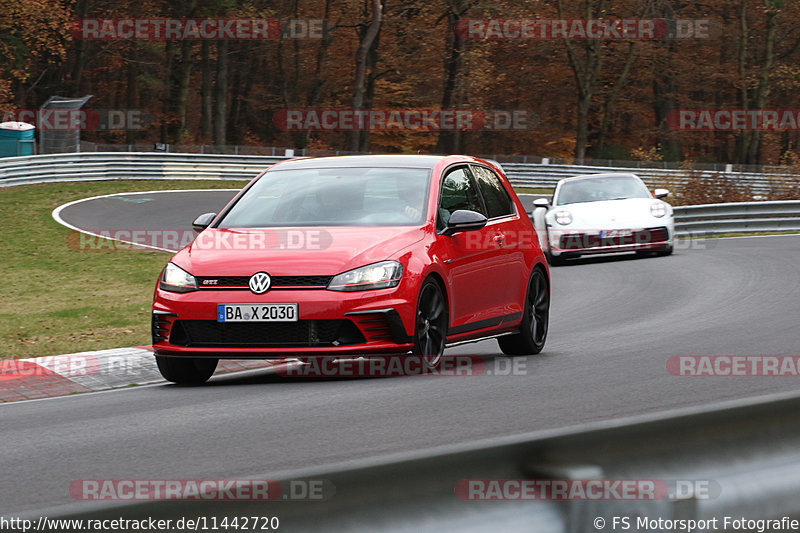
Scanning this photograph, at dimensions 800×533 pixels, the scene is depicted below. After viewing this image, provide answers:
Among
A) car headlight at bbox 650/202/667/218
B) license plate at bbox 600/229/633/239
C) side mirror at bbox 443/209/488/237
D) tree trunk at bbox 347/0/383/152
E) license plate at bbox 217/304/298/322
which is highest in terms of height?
tree trunk at bbox 347/0/383/152

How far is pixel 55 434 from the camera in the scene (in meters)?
6.80

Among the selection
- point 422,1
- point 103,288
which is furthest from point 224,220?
point 422,1

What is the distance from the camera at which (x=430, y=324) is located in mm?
8492

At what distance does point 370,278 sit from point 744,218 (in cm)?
2107

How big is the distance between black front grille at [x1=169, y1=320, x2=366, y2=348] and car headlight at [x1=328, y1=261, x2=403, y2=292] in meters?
0.25

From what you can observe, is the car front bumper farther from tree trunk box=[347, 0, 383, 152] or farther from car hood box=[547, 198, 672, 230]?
tree trunk box=[347, 0, 383, 152]

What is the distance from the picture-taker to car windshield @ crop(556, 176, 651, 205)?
2106 centimetres

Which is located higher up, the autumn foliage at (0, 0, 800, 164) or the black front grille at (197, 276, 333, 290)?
the autumn foliage at (0, 0, 800, 164)

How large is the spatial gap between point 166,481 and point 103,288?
12125 mm

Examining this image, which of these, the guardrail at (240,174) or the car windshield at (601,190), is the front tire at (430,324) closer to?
the car windshield at (601,190)

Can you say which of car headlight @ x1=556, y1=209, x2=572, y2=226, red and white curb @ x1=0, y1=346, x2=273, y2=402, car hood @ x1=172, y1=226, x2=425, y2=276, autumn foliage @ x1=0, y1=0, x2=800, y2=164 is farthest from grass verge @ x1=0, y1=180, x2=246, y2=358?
autumn foliage @ x1=0, y1=0, x2=800, y2=164

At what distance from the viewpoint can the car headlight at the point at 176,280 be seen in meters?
8.16

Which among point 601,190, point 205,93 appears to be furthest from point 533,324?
point 205,93

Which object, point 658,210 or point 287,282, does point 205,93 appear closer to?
point 658,210
